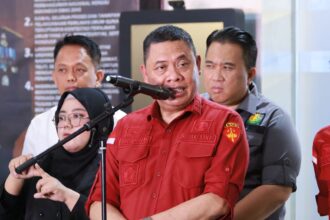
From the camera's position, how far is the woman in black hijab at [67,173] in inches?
103

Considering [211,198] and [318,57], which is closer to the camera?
[211,198]

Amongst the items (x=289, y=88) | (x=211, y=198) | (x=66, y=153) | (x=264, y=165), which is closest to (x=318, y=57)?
(x=289, y=88)

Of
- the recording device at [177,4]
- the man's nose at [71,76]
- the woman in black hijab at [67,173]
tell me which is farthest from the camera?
the recording device at [177,4]

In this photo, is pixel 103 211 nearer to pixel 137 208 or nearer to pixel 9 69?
pixel 137 208

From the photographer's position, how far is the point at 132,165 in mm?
2113

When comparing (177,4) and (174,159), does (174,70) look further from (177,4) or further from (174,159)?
(177,4)

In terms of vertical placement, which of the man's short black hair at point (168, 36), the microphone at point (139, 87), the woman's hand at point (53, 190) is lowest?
the woman's hand at point (53, 190)

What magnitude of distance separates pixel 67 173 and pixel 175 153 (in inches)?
30.8

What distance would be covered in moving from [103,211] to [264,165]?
0.82 meters

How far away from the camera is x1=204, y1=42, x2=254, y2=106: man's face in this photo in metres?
2.66

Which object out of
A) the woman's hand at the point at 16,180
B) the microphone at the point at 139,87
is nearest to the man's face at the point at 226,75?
the microphone at the point at 139,87

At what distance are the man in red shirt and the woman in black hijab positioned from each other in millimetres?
421

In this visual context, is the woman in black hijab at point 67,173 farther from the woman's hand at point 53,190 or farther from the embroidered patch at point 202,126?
the embroidered patch at point 202,126

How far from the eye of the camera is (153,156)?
211 cm
